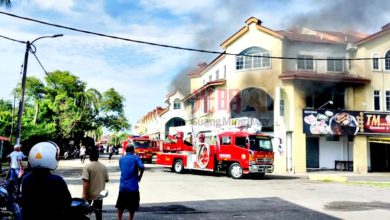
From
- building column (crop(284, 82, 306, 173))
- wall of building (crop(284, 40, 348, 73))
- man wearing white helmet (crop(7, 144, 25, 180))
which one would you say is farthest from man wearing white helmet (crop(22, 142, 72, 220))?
building column (crop(284, 82, 306, 173))

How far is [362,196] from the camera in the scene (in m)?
13.9

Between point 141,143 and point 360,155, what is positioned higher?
point 141,143

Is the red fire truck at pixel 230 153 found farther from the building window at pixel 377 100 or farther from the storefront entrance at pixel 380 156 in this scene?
the storefront entrance at pixel 380 156

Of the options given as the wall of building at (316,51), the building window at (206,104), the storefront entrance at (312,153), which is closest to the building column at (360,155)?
the storefront entrance at (312,153)

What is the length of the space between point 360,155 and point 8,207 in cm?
2594

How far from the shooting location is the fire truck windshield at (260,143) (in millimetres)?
20719

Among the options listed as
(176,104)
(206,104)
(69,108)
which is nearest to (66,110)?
(69,108)

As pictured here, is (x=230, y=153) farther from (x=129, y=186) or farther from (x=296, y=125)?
(x=129, y=186)

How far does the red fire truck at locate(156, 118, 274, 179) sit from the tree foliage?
18.5 m

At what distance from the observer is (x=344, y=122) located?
27.6 metres

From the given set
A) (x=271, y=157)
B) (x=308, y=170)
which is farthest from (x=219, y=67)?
(x=271, y=157)

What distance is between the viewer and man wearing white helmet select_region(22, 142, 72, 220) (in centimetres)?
342

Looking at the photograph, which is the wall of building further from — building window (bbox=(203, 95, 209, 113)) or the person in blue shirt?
the person in blue shirt

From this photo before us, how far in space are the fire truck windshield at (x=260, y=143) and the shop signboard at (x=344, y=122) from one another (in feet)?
21.9
